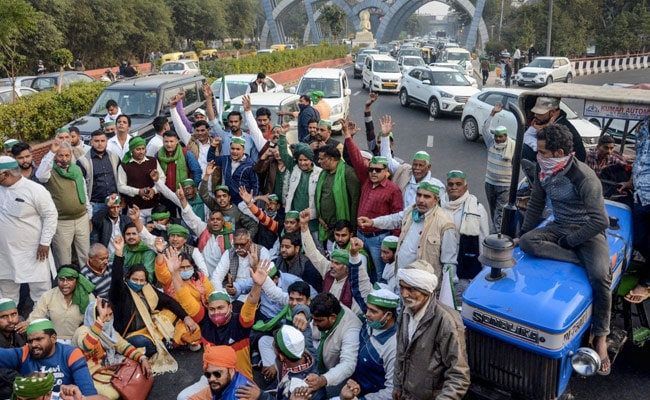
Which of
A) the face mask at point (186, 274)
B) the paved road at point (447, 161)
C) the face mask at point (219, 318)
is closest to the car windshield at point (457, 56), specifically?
the paved road at point (447, 161)

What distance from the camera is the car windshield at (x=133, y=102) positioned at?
1190cm

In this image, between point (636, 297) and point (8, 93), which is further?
point (8, 93)

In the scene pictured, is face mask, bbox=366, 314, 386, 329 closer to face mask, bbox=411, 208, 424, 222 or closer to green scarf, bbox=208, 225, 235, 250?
face mask, bbox=411, 208, 424, 222

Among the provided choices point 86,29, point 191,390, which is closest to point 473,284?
point 191,390

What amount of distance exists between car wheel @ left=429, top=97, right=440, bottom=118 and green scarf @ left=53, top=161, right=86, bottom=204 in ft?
45.2

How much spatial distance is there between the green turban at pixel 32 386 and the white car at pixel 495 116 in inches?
422

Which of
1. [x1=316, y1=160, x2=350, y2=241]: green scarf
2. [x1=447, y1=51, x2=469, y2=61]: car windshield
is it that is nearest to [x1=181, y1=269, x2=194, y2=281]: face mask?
[x1=316, y1=160, x2=350, y2=241]: green scarf

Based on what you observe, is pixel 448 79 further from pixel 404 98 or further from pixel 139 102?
pixel 139 102

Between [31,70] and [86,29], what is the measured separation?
188 inches

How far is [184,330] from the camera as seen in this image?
236 inches

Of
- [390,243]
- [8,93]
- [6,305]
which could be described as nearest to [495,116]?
[390,243]

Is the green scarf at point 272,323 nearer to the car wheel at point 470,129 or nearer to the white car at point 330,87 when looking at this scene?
the car wheel at point 470,129

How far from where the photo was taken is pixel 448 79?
19.7 meters

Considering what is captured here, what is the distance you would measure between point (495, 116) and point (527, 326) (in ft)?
32.9
